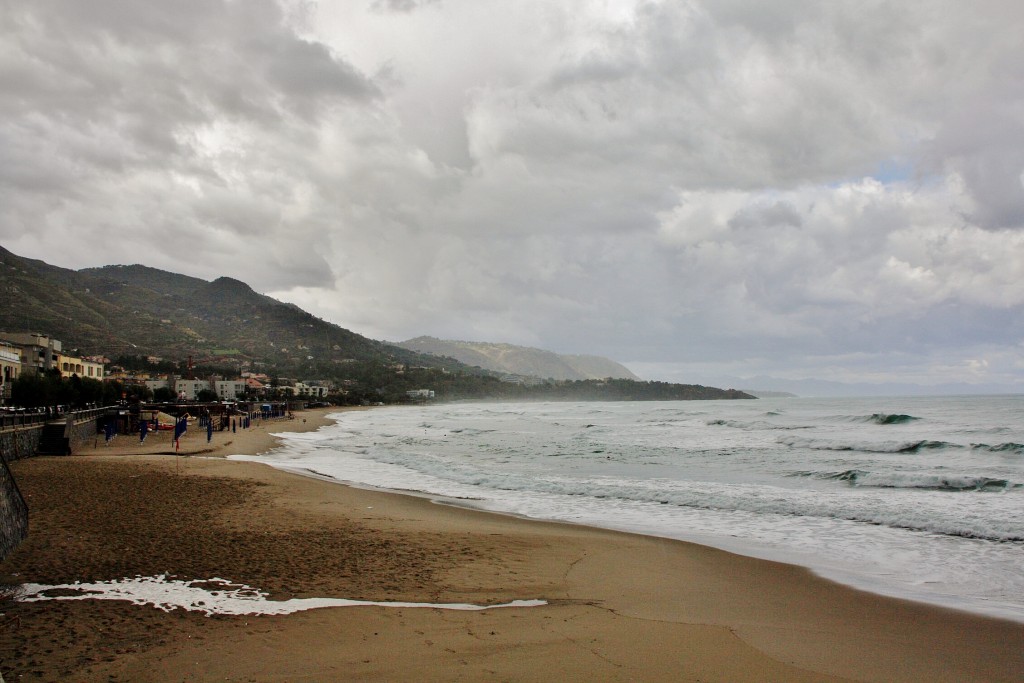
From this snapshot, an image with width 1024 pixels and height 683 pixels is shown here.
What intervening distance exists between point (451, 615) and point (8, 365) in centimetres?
7145

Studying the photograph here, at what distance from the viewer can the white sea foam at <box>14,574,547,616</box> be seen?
6414mm

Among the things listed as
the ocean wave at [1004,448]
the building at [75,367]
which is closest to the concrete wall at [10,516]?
the ocean wave at [1004,448]

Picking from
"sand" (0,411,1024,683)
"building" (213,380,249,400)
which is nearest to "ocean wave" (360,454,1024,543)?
"sand" (0,411,1024,683)

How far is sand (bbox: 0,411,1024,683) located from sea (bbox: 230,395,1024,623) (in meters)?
1.39

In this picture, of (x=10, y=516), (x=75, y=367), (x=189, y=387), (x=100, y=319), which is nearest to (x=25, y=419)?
(x=10, y=516)

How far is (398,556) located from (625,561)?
3.51 metres

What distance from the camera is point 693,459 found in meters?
25.7

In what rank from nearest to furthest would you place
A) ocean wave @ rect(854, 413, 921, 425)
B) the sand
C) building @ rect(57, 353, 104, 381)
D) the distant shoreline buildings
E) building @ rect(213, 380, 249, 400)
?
the sand, ocean wave @ rect(854, 413, 921, 425), the distant shoreline buildings, building @ rect(57, 353, 104, 381), building @ rect(213, 380, 249, 400)

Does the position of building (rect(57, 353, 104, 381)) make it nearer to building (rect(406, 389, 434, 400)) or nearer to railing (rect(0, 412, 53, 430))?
railing (rect(0, 412, 53, 430))

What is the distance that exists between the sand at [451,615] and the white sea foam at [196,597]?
0.19 meters

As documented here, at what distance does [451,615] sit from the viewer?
6512 millimetres

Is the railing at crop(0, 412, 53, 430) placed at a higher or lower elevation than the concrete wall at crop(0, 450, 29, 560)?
lower

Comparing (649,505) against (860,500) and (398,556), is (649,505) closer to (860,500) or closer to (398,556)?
(860,500)

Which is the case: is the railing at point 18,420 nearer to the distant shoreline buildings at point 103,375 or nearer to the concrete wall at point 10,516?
the concrete wall at point 10,516
